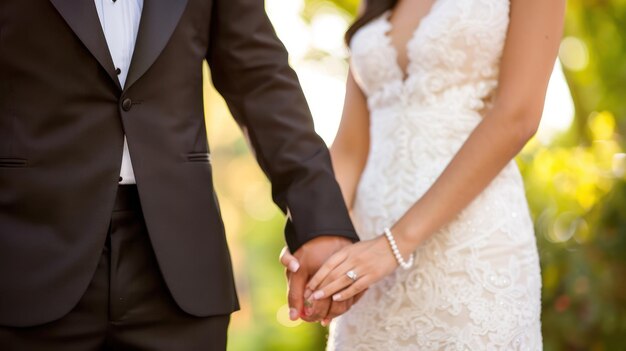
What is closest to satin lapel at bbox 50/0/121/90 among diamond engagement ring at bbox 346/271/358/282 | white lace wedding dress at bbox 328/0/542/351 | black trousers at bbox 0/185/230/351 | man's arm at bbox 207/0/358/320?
black trousers at bbox 0/185/230/351

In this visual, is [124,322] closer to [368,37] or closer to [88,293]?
[88,293]

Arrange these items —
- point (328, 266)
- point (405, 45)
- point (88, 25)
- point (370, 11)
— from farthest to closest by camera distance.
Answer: point (370, 11), point (405, 45), point (328, 266), point (88, 25)

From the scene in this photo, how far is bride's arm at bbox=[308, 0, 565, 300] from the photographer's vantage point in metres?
2.70

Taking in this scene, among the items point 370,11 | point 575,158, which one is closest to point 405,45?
point 370,11

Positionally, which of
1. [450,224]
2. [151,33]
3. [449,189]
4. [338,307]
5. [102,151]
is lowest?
[338,307]

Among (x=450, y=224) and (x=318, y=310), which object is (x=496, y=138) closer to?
(x=450, y=224)

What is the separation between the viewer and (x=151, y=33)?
87.6 inches

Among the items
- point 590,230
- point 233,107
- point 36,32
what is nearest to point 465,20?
point 233,107

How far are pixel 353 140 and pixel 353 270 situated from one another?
751 millimetres

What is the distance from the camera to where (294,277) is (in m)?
2.67

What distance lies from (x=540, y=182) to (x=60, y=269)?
13.0 ft

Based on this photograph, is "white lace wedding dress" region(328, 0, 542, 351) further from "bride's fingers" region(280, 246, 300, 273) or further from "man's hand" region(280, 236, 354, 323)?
"bride's fingers" region(280, 246, 300, 273)

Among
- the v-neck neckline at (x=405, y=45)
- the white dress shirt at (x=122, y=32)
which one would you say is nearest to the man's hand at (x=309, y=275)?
the white dress shirt at (x=122, y=32)

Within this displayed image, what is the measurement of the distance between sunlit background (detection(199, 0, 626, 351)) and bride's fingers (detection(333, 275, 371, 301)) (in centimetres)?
54
